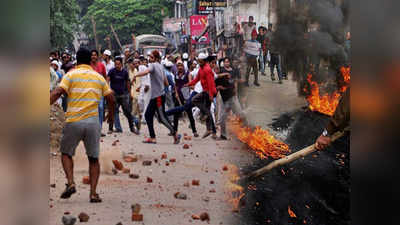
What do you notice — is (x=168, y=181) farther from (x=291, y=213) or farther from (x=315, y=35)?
(x=315, y=35)

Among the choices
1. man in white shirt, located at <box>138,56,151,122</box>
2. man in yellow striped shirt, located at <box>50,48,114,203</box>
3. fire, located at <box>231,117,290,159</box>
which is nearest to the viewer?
fire, located at <box>231,117,290,159</box>

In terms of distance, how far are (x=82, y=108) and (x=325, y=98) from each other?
214cm

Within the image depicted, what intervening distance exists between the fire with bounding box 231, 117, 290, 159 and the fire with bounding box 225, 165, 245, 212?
0.64 ft

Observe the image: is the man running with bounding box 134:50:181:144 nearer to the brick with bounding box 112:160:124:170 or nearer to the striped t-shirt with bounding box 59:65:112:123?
the striped t-shirt with bounding box 59:65:112:123

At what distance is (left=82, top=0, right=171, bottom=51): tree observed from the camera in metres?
4.55

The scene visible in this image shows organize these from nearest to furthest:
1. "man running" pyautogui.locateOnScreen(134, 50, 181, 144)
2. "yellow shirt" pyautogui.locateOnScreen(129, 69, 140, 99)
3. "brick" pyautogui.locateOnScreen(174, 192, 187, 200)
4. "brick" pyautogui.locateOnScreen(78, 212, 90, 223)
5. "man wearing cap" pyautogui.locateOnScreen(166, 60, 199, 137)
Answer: "brick" pyautogui.locateOnScreen(174, 192, 187, 200)
"brick" pyautogui.locateOnScreen(78, 212, 90, 223)
"yellow shirt" pyautogui.locateOnScreen(129, 69, 140, 99)
"man running" pyautogui.locateOnScreen(134, 50, 181, 144)
"man wearing cap" pyautogui.locateOnScreen(166, 60, 199, 137)

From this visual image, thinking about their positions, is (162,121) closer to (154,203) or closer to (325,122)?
(154,203)

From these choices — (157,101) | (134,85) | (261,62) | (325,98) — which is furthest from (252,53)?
(157,101)

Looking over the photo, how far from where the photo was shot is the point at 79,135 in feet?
17.3

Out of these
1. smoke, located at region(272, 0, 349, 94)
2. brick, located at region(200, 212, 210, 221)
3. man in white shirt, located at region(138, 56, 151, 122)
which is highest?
smoke, located at region(272, 0, 349, 94)

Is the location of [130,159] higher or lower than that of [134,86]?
lower

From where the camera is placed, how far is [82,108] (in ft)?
17.2

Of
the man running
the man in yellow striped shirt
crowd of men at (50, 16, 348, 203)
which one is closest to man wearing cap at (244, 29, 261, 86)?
crowd of men at (50, 16, 348, 203)
